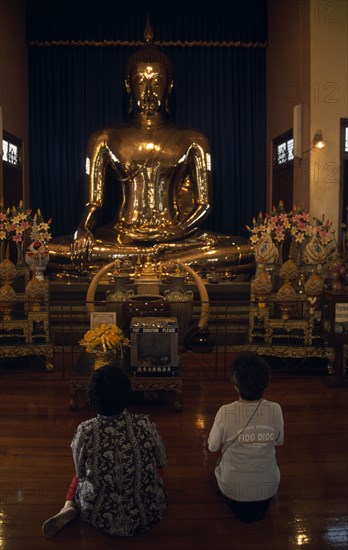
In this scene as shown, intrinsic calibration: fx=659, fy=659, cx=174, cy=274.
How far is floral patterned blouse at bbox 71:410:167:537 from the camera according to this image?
2205mm

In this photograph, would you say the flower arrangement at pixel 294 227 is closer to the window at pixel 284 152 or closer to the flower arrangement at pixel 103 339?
the window at pixel 284 152

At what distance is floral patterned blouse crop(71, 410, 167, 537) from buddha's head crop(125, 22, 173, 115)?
5655mm

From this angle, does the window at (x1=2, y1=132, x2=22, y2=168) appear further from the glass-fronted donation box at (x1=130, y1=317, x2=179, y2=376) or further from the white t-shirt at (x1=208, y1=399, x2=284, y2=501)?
the white t-shirt at (x1=208, y1=399, x2=284, y2=501)

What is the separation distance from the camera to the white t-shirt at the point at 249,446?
2355 millimetres

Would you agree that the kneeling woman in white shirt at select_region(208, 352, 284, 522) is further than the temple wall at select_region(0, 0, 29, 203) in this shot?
No

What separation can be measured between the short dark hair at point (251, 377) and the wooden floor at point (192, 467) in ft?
1.61

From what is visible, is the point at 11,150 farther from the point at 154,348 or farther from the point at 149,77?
the point at 154,348

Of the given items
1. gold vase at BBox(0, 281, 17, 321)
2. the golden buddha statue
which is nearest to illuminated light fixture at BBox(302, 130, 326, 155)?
the golden buddha statue

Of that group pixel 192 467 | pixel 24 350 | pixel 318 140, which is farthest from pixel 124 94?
pixel 192 467

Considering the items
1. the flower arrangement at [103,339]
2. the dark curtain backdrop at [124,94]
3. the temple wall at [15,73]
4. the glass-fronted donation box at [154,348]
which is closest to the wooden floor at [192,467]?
the glass-fronted donation box at [154,348]

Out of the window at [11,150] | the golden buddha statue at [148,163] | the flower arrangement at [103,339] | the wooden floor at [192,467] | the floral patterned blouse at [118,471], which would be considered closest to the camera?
the floral patterned blouse at [118,471]

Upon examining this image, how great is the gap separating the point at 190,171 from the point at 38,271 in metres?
2.79

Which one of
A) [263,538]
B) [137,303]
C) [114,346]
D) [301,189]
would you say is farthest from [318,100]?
[263,538]

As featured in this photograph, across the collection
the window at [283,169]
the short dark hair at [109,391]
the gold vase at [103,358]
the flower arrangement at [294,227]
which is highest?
the window at [283,169]
